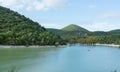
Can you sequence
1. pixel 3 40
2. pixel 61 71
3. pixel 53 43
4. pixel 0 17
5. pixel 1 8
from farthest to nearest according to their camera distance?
pixel 1 8, pixel 0 17, pixel 53 43, pixel 3 40, pixel 61 71

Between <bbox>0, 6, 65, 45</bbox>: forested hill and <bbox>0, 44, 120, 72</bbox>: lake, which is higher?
<bbox>0, 6, 65, 45</bbox>: forested hill

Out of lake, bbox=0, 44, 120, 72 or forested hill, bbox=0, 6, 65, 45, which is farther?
forested hill, bbox=0, 6, 65, 45

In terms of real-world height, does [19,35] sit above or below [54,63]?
above

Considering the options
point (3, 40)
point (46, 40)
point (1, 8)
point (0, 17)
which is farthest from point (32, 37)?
point (1, 8)

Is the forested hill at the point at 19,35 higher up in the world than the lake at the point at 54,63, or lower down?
higher up

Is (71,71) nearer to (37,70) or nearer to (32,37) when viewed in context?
(37,70)

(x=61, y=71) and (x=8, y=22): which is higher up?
(x=8, y=22)

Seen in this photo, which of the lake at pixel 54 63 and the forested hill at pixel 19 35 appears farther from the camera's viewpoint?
the forested hill at pixel 19 35

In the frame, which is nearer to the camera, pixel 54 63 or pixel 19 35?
pixel 54 63

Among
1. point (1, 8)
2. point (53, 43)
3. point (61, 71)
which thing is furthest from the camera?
point (1, 8)

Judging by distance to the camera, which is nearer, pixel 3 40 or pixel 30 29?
pixel 3 40
